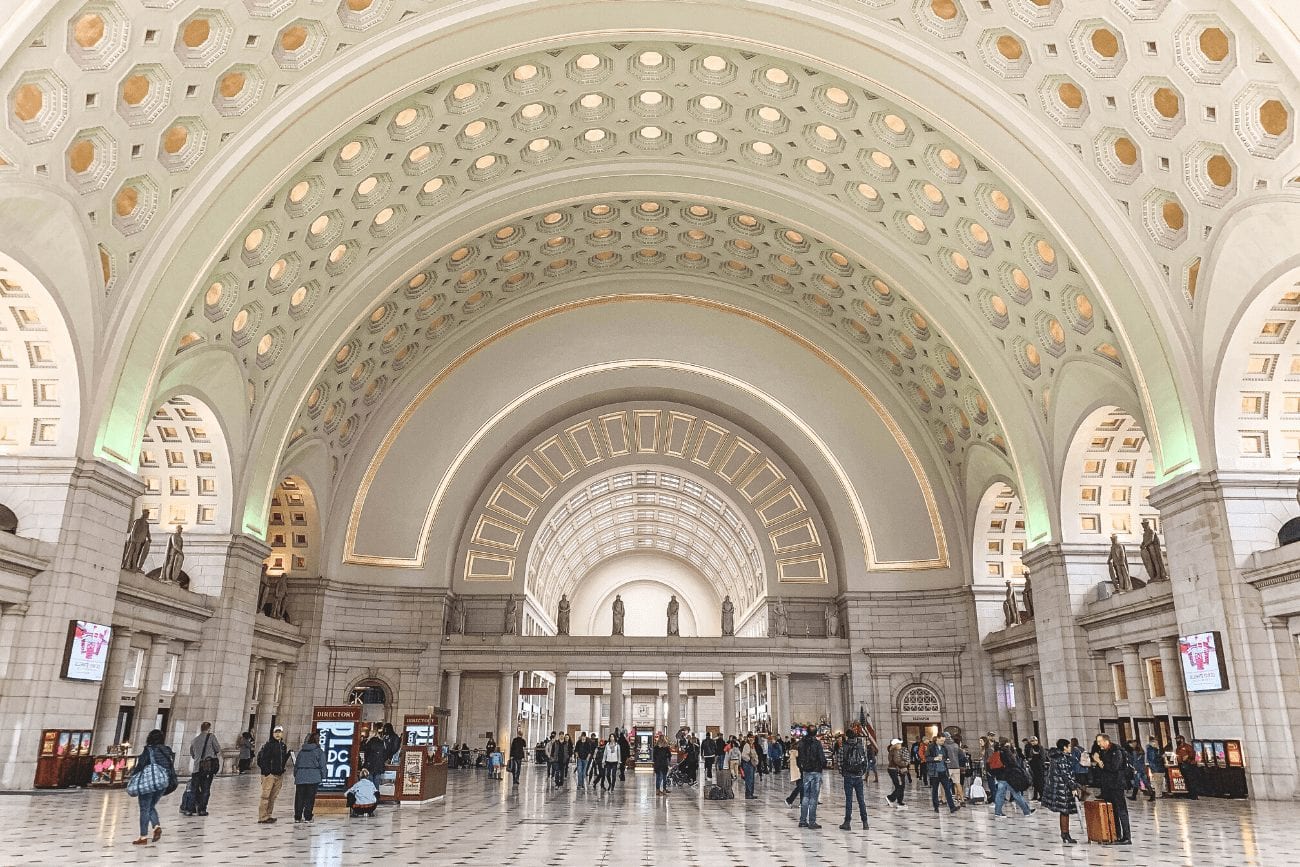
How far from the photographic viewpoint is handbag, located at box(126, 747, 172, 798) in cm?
965

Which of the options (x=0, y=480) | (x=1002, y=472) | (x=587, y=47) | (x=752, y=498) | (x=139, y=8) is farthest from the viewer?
(x=752, y=498)

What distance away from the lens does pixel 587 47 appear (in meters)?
20.6

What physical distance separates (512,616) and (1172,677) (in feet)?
67.2

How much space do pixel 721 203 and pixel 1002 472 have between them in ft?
39.1

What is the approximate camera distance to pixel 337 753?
14094 millimetres

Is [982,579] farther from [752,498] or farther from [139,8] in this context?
[139,8]

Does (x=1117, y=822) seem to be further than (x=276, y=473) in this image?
No

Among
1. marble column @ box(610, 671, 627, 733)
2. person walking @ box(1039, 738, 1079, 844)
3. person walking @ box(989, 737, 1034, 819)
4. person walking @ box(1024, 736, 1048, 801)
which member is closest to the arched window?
person walking @ box(1024, 736, 1048, 801)

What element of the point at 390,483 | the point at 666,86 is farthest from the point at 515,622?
the point at 666,86

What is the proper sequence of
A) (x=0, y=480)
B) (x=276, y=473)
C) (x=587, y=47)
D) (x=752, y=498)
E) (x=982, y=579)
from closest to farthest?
(x=0, y=480)
(x=587, y=47)
(x=276, y=473)
(x=982, y=579)
(x=752, y=498)

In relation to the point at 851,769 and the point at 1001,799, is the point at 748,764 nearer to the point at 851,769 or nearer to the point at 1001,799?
the point at 1001,799

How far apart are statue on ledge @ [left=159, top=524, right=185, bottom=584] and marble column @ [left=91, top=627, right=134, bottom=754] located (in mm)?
2368

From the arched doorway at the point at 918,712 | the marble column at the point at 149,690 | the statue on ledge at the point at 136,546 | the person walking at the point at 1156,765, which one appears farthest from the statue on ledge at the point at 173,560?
the person walking at the point at 1156,765

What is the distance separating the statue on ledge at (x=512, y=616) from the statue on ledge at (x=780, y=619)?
364 inches
